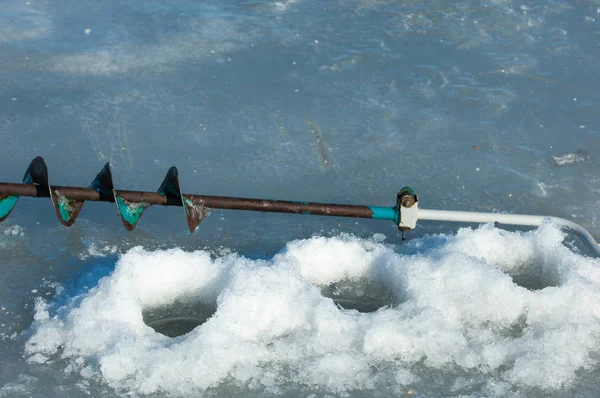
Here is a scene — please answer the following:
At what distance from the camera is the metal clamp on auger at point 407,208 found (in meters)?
2.97

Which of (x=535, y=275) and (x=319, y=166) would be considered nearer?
(x=535, y=275)

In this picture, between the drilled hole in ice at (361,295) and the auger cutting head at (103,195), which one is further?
the drilled hole in ice at (361,295)

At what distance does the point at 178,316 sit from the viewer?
320cm

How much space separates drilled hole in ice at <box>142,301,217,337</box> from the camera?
3.14 metres

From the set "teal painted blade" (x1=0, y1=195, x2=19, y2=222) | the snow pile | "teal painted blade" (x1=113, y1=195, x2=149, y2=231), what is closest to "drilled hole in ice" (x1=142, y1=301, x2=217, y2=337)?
the snow pile

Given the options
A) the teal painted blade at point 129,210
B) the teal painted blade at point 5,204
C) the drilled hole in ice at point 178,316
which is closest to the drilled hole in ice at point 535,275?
the drilled hole in ice at point 178,316

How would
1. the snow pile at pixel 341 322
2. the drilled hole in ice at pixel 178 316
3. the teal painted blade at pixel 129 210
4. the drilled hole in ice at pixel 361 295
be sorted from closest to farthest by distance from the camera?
the snow pile at pixel 341 322 < the teal painted blade at pixel 129 210 < the drilled hole in ice at pixel 178 316 < the drilled hole in ice at pixel 361 295

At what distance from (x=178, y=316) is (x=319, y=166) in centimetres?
136

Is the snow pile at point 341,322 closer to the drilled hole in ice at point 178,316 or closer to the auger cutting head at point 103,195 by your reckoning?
the drilled hole in ice at point 178,316

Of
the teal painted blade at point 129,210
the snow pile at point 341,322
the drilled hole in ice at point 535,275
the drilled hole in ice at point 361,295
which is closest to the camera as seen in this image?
the snow pile at point 341,322

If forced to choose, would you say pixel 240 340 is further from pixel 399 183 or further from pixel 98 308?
pixel 399 183

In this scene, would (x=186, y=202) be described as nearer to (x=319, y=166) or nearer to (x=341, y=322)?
(x=341, y=322)

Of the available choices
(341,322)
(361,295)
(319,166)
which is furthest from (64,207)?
(319,166)

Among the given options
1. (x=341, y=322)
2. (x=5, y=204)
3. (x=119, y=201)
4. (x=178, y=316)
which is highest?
(x=119, y=201)
